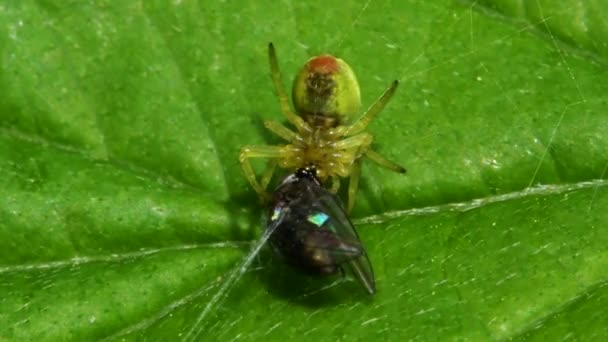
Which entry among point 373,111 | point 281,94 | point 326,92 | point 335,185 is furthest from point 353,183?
point 281,94

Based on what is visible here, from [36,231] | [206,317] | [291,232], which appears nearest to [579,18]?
[291,232]

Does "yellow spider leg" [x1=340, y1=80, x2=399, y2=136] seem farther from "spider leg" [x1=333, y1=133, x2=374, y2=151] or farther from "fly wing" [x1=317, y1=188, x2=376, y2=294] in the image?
"fly wing" [x1=317, y1=188, x2=376, y2=294]

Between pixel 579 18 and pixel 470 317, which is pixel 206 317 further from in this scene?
pixel 579 18

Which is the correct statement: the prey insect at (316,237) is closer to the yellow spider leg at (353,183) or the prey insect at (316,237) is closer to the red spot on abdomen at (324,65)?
the yellow spider leg at (353,183)

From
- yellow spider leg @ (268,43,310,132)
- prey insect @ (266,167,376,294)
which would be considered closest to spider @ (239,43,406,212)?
yellow spider leg @ (268,43,310,132)

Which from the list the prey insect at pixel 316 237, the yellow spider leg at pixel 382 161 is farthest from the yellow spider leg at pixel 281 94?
the prey insect at pixel 316 237

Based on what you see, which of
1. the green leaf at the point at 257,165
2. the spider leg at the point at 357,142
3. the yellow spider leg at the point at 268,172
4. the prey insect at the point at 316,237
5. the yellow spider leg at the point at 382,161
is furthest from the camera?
the yellow spider leg at the point at 268,172
